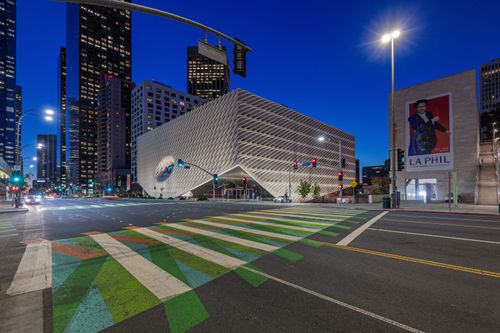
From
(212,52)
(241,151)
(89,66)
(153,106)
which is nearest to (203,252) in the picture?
(212,52)

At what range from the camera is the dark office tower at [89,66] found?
186125 millimetres

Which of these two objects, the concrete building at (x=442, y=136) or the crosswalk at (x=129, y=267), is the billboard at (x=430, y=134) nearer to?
the concrete building at (x=442, y=136)

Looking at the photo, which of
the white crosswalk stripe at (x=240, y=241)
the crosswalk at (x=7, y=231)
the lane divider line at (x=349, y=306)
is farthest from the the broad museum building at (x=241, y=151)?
the lane divider line at (x=349, y=306)

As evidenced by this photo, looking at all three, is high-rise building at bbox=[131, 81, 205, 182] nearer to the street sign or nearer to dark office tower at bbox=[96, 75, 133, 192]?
dark office tower at bbox=[96, 75, 133, 192]

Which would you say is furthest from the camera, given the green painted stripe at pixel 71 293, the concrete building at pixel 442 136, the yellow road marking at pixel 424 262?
the concrete building at pixel 442 136

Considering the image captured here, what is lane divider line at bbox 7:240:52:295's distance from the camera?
495 cm

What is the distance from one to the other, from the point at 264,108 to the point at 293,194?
942 inches

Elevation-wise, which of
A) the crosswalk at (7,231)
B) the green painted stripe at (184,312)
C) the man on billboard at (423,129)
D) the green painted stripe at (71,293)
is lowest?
the crosswalk at (7,231)

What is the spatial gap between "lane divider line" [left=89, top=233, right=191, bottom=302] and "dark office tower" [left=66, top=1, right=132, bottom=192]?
215737mm

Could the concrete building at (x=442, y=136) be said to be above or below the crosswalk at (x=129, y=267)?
above

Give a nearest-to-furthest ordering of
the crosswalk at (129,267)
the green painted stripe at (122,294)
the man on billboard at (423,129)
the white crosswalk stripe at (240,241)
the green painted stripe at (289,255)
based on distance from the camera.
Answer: the green painted stripe at (122,294) < the crosswalk at (129,267) < the green painted stripe at (289,255) < the white crosswalk stripe at (240,241) < the man on billboard at (423,129)

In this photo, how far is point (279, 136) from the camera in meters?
66.6

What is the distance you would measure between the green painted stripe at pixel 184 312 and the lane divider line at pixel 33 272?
300cm

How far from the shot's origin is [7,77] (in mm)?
145000
